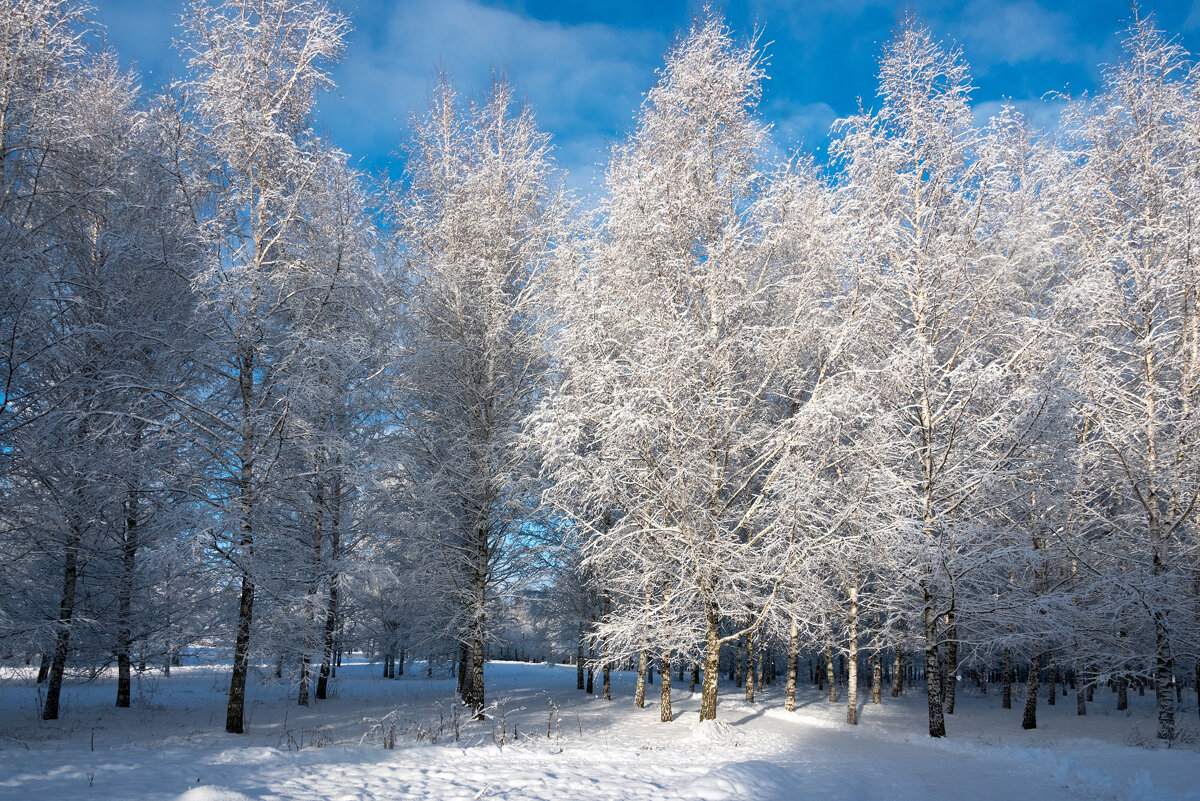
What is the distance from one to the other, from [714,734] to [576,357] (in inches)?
293

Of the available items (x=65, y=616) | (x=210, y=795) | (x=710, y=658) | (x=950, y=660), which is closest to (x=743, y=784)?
(x=710, y=658)

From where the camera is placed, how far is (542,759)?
8414 millimetres

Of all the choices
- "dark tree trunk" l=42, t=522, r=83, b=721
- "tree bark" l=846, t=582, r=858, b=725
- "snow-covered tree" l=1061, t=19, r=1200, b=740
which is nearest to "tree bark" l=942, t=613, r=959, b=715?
"tree bark" l=846, t=582, r=858, b=725

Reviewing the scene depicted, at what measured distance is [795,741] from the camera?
37.0 feet

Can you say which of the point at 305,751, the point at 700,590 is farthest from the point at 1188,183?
the point at 305,751

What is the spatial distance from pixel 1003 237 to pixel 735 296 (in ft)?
24.3

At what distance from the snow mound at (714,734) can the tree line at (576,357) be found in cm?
130

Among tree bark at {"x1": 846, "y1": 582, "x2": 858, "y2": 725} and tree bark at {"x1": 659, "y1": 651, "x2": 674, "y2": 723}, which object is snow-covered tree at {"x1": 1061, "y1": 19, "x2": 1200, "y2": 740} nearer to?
tree bark at {"x1": 846, "y1": 582, "x2": 858, "y2": 725}

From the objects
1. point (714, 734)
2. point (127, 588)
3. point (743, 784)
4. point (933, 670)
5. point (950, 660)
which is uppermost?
point (127, 588)

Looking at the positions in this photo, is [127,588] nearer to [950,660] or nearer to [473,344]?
[473,344]

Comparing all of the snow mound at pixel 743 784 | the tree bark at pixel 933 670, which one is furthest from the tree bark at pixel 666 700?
the snow mound at pixel 743 784

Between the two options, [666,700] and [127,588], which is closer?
[127,588]

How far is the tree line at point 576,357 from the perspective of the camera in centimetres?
1015

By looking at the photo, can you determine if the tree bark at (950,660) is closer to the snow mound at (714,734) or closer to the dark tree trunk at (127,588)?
the snow mound at (714,734)
